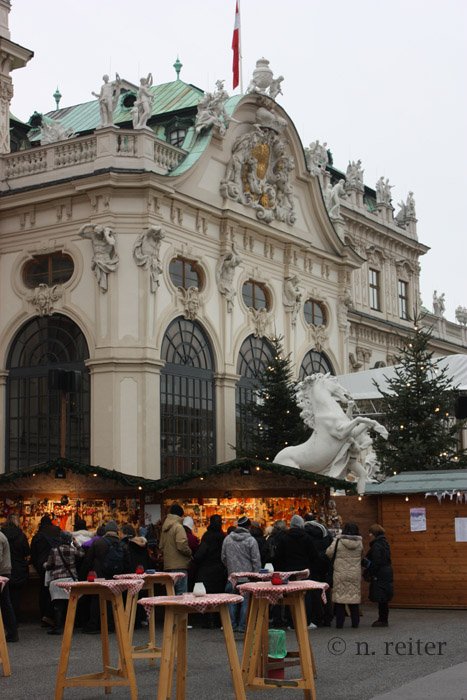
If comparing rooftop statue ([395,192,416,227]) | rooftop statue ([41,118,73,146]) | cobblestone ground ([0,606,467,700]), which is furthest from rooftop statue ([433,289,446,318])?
cobblestone ground ([0,606,467,700])

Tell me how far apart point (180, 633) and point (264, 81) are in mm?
27775

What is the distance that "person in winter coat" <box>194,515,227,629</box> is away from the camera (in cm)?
1559

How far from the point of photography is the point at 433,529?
17500 millimetres

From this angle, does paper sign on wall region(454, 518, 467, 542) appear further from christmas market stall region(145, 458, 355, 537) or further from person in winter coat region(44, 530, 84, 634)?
person in winter coat region(44, 530, 84, 634)

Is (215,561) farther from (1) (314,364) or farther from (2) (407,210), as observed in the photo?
(2) (407,210)

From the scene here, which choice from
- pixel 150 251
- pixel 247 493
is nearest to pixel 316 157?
pixel 150 251

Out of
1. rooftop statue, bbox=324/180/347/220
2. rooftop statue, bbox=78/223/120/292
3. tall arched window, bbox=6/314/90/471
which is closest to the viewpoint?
rooftop statue, bbox=78/223/120/292

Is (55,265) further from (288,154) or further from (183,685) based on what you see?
(183,685)

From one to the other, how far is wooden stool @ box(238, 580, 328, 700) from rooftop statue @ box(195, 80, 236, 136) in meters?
23.6

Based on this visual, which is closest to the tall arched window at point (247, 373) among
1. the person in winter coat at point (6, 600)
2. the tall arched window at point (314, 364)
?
the tall arched window at point (314, 364)

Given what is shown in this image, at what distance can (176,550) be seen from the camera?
51.4ft

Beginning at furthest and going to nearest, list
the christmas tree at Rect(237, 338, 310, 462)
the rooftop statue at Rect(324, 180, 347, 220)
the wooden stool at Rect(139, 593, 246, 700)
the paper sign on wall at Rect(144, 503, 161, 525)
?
the rooftop statue at Rect(324, 180, 347, 220)
the christmas tree at Rect(237, 338, 310, 462)
the paper sign on wall at Rect(144, 503, 161, 525)
the wooden stool at Rect(139, 593, 246, 700)

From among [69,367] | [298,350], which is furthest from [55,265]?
[298,350]

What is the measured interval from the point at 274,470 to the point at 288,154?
19.1 meters
